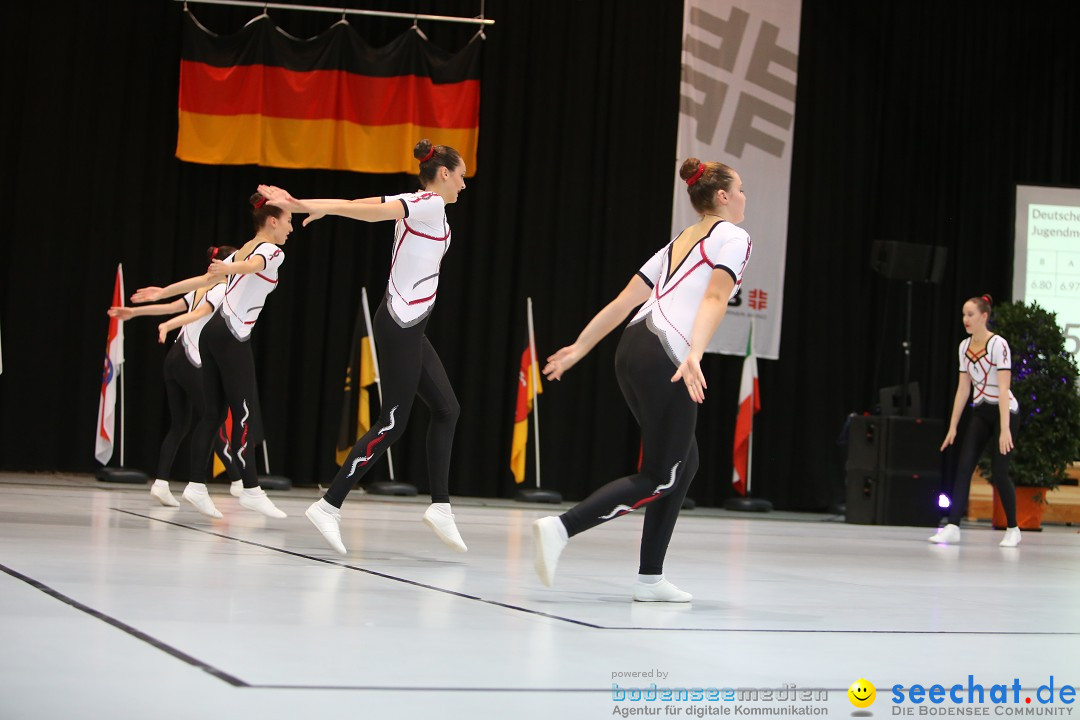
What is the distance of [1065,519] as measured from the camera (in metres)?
10.1

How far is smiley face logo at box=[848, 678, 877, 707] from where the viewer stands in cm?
182

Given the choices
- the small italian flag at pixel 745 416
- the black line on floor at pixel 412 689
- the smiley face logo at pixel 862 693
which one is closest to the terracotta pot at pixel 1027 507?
the small italian flag at pixel 745 416

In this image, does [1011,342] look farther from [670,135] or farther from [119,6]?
[119,6]

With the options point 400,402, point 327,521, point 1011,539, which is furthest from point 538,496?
point 327,521

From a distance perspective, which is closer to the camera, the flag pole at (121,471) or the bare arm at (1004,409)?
the bare arm at (1004,409)

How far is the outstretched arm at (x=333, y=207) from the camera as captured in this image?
Result: 348 cm

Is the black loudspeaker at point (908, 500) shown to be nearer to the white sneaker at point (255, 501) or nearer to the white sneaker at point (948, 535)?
the white sneaker at point (948, 535)

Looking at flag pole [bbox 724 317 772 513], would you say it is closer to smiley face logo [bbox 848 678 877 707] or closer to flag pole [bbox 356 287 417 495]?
flag pole [bbox 356 287 417 495]

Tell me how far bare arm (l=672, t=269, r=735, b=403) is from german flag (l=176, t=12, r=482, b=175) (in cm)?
650

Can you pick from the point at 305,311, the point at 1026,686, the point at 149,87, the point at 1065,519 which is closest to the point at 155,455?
the point at 305,311

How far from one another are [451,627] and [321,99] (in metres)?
7.47

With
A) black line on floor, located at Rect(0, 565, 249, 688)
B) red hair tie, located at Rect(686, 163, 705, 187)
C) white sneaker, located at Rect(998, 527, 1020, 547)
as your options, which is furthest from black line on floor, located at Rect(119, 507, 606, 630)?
white sneaker, located at Rect(998, 527, 1020, 547)

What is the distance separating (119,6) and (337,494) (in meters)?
6.64

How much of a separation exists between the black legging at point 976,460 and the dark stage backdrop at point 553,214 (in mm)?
3168
